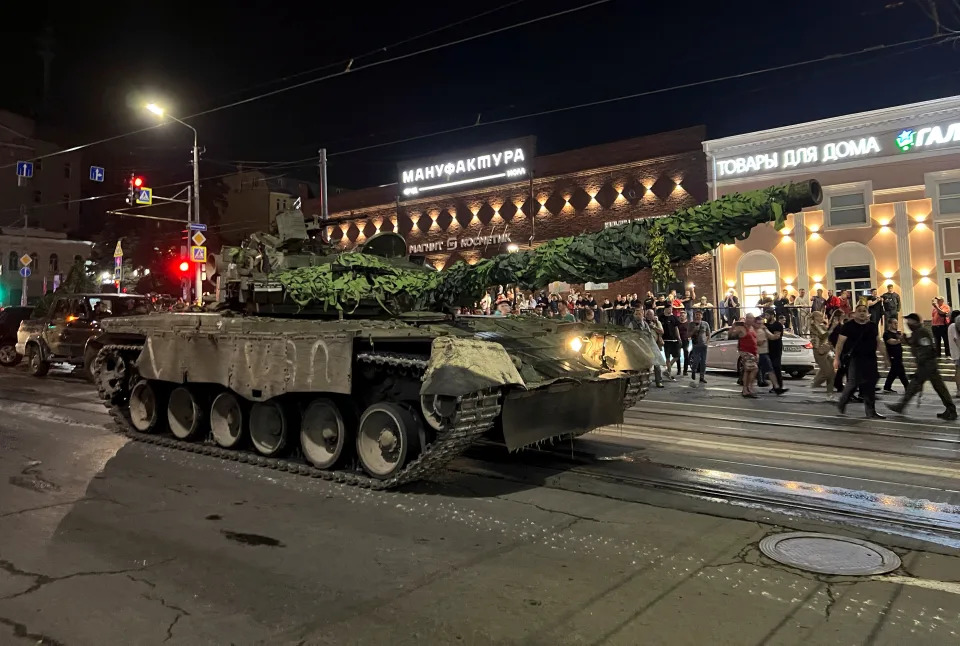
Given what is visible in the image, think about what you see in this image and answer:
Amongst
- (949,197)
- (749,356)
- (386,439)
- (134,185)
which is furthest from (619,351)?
(949,197)

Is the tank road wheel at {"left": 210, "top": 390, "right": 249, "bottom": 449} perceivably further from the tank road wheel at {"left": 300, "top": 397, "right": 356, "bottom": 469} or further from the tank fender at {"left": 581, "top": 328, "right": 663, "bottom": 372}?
the tank fender at {"left": 581, "top": 328, "right": 663, "bottom": 372}

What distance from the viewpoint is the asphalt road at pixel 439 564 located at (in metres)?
3.65

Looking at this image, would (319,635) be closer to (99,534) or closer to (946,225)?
(99,534)

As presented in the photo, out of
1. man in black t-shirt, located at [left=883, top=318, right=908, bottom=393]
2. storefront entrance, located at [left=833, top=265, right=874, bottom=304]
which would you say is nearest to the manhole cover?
man in black t-shirt, located at [left=883, top=318, right=908, bottom=393]

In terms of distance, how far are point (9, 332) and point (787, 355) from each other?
80.3ft

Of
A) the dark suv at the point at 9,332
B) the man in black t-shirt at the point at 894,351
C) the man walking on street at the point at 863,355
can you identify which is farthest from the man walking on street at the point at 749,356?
the dark suv at the point at 9,332

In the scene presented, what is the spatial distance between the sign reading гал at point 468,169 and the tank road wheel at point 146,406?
74.6 feet

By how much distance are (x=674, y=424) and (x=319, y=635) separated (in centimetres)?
767

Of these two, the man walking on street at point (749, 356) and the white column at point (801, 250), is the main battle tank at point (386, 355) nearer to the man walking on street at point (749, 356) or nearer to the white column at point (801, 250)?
the man walking on street at point (749, 356)

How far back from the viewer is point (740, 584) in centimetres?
421

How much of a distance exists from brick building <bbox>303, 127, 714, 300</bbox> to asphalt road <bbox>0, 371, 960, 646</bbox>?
17.4 m

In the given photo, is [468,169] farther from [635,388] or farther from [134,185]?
[635,388]

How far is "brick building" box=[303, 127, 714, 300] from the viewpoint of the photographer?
2597 cm

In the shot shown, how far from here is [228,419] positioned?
8.75 meters
